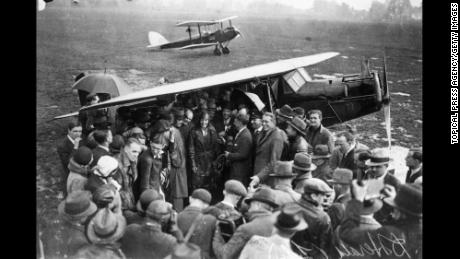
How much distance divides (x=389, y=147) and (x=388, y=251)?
1.38 metres

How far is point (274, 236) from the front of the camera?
7.09 meters

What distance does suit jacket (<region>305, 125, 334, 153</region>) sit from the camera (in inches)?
303

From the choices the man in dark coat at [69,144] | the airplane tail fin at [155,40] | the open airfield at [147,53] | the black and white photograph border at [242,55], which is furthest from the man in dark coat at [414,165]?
the man in dark coat at [69,144]

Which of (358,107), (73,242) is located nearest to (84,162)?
(73,242)

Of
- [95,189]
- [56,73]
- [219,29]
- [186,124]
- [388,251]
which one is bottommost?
[388,251]

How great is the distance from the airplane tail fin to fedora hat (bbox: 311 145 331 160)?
2609mm

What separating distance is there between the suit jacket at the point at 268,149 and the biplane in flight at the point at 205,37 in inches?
57.1

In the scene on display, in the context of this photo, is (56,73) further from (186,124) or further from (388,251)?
(388,251)

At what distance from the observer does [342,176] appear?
24.6 ft

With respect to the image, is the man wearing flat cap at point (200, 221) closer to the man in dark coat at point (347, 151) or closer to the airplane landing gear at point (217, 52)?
the man in dark coat at point (347, 151)

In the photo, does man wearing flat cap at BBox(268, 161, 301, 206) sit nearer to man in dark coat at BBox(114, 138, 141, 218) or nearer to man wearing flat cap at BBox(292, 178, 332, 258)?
man wearing flat cap at BBox(292, 178, 332, 258)

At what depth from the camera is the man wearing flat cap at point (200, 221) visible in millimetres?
6953

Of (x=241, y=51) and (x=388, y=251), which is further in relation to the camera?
(x=241, y=51)

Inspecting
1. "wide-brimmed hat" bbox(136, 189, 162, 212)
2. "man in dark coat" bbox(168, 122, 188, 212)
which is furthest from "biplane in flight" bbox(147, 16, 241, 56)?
"wide-brimmed hat" bbox(136, 189, 162, 212)
